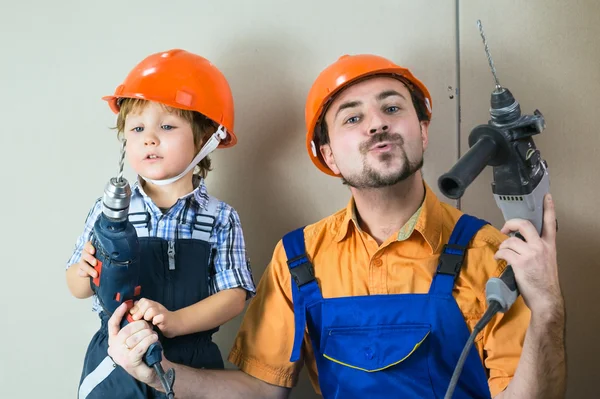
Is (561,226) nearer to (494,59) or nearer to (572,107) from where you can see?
(572,107)

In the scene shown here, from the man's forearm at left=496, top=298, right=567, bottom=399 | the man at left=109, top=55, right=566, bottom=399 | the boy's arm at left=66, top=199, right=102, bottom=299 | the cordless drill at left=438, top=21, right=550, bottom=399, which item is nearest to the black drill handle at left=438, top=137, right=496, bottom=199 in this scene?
the cordless drill at left=438, top=21, right=550, bottom=399

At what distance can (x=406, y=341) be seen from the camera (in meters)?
1.64

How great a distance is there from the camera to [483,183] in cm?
219

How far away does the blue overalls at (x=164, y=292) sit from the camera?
1.76 meters

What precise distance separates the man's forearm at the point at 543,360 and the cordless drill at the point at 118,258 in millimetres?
798

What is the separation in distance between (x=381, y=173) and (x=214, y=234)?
1.67 feet

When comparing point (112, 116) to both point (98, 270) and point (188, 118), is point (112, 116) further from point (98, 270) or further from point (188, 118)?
point (98, 270)

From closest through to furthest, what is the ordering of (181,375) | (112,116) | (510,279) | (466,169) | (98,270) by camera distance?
(466,169) < (510,279) < (98,270) < (181,375) < (112,116)

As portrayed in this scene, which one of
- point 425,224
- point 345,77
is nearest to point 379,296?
point 425,224

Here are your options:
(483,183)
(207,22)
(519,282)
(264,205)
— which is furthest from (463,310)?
(207,22)

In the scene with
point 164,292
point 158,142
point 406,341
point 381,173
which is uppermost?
point 158,142

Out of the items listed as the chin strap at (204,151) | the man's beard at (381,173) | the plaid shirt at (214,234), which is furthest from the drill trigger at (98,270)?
the man's beard at (381,173)

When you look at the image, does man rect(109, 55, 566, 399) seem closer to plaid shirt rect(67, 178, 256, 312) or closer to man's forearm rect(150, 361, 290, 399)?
man's forearm rect(150, 361, 290, 399)

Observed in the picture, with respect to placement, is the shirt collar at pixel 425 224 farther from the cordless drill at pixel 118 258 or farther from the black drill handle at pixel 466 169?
the cordless drill at pixel 118 258
